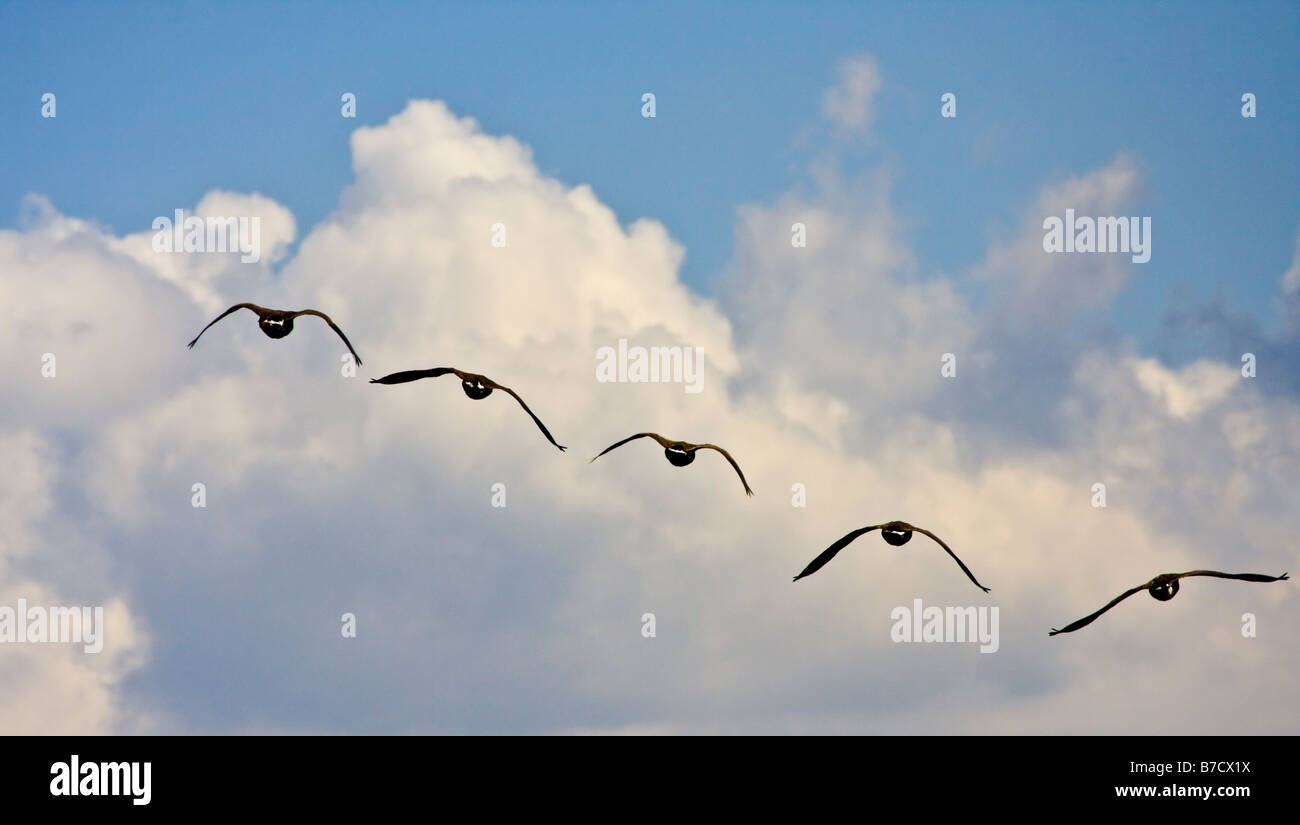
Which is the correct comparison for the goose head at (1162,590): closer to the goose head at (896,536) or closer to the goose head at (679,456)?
the goose head at (896,536)

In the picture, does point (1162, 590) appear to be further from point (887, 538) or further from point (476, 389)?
point (476, 389)

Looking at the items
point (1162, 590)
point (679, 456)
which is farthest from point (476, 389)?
point (1162, 590)

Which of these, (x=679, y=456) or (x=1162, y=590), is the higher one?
(x=679, y=456)

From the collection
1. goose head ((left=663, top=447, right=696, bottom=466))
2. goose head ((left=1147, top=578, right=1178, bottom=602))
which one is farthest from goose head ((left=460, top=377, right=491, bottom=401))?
goose head ((left=1147, top=578, right=1178, bottom=602))

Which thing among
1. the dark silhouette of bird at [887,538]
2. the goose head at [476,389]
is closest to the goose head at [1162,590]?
the dark silhouette of bird at [887,538]

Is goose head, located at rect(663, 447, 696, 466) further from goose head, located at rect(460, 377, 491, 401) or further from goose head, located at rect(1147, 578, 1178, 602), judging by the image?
goose head, located at rect(1147, 578, 1178, 602)

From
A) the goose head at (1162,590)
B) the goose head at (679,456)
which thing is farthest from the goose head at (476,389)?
the goose head at (1162,590)

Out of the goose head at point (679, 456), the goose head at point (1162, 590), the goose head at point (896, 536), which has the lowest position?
the goose head at point (1162, 590)

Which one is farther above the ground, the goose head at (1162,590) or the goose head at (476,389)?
the goose head at (476,389)

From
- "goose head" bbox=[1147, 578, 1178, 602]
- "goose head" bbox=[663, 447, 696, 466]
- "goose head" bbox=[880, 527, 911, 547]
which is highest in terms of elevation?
"goose head" bbox=[663, 447, 696, 466]

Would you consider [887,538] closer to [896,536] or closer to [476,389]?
[896,536]

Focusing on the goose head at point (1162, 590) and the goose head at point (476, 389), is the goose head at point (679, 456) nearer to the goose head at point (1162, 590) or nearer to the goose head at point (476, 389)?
the goose head at point (476, 389)
